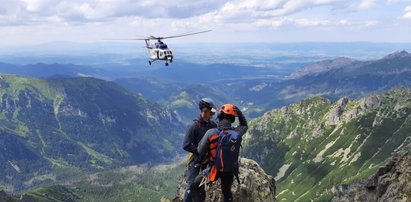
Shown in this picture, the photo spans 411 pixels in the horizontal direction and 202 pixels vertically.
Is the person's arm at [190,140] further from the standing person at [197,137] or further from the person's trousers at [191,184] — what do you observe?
the person's trousers at [191,184]

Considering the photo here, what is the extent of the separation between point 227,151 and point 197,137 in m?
2.90

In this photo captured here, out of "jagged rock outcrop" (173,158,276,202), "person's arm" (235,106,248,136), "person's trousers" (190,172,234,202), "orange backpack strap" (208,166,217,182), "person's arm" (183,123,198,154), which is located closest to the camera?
"orange backpack strap" (208,166,217,182)

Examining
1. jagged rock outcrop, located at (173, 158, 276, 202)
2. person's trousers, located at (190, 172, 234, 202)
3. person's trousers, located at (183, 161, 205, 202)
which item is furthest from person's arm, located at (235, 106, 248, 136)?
jagged rock outcrop, located at (173, 158, 276, 202)

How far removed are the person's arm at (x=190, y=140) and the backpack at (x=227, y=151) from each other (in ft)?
6.58

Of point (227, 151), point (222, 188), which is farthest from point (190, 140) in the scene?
point (222, 188)

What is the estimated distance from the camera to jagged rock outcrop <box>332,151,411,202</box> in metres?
49.3

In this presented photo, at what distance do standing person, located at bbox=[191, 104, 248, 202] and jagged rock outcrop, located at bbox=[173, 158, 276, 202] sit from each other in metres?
7.79

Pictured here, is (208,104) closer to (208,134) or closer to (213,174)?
(208,134)

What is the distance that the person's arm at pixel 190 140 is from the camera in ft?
Result: 89.1

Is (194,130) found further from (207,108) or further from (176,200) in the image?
(176,200)

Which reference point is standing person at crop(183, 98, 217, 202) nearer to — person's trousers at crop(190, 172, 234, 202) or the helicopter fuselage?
person's trousers at crop(190, 172, 234, 202)

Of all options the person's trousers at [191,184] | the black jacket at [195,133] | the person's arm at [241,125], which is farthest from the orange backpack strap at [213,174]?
the person's arm at [241,125]

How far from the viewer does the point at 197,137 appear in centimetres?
2780

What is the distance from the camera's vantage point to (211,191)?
34.8 metres
